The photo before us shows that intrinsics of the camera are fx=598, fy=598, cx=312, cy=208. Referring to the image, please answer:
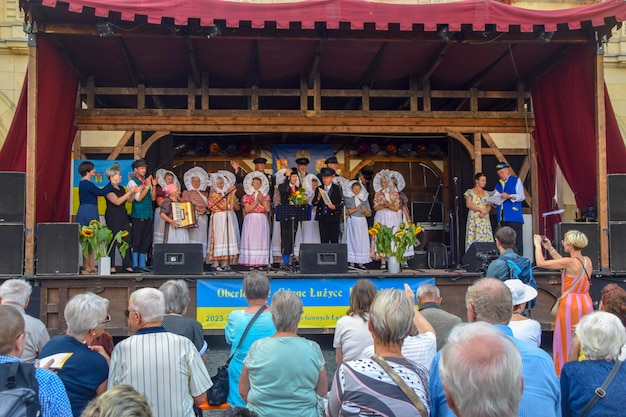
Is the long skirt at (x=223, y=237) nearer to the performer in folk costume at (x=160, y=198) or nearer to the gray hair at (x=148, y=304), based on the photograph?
the performer in folk costume at (x=160, y=198)

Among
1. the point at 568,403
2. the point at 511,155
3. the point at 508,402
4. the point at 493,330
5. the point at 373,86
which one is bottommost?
the point at 568,403

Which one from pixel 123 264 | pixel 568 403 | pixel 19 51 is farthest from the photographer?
pixel 19 51

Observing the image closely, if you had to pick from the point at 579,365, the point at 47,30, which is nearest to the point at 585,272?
the point at 579,365

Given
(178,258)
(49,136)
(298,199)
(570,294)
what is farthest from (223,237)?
(570,294)

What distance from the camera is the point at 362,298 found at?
3389mm

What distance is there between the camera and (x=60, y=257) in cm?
669

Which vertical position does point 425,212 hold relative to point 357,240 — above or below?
above

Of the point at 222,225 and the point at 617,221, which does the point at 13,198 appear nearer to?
the point at 222,225

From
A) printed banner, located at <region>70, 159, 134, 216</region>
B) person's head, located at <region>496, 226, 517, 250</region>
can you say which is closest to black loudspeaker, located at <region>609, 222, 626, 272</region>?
person's head, located at <region>496, 226, 517, 250</region>

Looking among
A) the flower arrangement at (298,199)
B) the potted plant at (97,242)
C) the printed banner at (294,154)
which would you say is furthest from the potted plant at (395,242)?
the printed banner at (294,154)

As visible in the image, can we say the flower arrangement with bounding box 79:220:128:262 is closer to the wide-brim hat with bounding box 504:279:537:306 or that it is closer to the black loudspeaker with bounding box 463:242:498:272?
the black loudspeaker with bounding box 463:242:498:272

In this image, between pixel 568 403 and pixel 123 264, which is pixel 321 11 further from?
pixel 568 403

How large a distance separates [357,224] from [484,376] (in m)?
7.91

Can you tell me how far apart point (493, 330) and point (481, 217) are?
7.58 m
